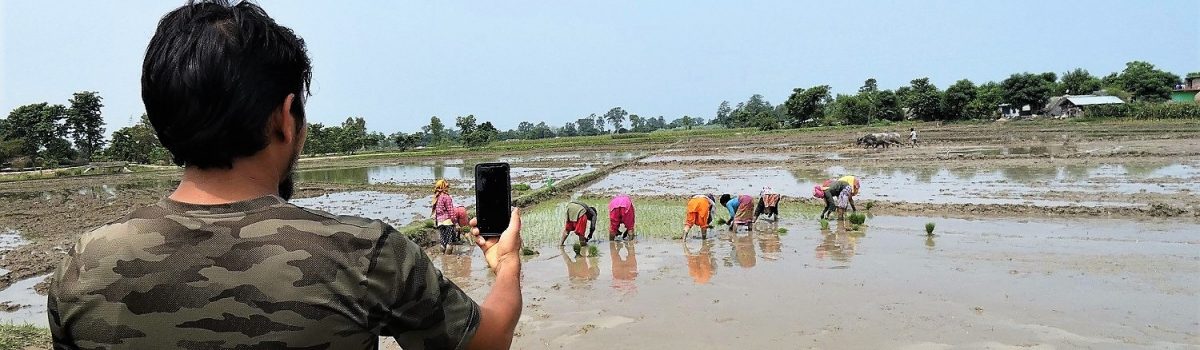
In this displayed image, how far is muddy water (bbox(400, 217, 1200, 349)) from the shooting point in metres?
5.77

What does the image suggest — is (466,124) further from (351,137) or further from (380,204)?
(380,204)

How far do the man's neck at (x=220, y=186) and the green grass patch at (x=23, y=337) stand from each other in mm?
5735

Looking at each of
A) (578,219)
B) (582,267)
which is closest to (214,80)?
(582,267)

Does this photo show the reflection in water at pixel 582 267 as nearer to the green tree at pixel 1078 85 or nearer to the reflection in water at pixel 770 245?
the reflection in water at pixel 770 245

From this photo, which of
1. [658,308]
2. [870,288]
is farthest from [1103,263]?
[658,308]

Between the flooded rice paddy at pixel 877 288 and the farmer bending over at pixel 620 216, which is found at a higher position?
the farmer bending over at pixel 620 216

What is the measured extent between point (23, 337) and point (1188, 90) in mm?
69284

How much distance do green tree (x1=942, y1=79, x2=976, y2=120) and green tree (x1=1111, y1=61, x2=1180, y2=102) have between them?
476 inches

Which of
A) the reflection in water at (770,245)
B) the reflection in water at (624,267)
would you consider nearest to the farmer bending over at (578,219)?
the reflection in water at (624,267)

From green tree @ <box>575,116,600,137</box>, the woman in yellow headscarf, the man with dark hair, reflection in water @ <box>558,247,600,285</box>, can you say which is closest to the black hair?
the man with dark hair

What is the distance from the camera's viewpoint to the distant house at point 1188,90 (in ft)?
165

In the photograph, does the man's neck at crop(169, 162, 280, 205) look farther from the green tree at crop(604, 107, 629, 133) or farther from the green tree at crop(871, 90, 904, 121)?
the green tree at crop(604, 107, 629, 133)

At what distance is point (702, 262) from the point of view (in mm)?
9297

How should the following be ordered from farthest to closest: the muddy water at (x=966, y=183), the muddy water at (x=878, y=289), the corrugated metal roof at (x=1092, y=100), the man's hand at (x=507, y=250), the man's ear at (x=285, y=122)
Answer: the corrugated metal roof at (x=1092, y=100) < the muddy water at (x=966, y=183) < the muddy water at (x=878, y=289) < the man's hand at (x=507, y=250) < the man's ear at (x=285, y=122)
